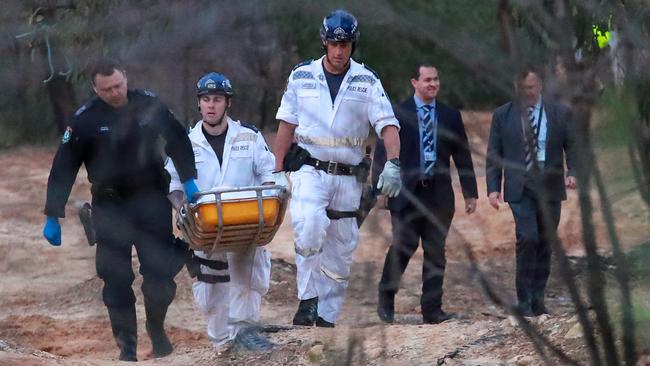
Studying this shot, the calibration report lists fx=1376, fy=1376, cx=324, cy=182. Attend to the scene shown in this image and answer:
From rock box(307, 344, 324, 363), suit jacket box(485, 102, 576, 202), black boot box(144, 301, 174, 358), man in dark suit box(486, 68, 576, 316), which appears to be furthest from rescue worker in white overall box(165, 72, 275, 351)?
suit jacket box(485, 102, 576, 202)

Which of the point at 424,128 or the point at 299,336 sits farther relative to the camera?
the point at 424,128

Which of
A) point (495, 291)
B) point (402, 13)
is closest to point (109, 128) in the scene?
point (495, 291)

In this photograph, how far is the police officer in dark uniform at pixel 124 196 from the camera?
7.53 meters

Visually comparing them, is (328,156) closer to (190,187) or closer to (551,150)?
(190,187)

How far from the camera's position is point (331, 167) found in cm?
791

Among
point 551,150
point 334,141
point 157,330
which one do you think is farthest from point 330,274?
point 551,150

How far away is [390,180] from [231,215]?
1.10m

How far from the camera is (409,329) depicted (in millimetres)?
6977

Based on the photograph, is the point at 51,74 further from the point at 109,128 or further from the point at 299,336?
the point at 109,128

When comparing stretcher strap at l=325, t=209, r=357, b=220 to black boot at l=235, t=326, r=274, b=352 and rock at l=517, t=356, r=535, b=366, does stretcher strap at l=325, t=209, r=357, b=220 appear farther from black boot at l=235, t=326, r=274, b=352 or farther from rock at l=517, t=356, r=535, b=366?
rock at l=517, t=356, r=535, b=366

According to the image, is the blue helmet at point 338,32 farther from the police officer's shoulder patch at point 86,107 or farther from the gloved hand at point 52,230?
the gloved hand at point 52,230

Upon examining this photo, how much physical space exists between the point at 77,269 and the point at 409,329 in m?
6.51

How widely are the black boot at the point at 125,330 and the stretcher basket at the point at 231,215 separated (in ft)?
3.42

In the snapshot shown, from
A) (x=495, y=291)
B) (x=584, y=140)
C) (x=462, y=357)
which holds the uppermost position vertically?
(x=584, y=140)
